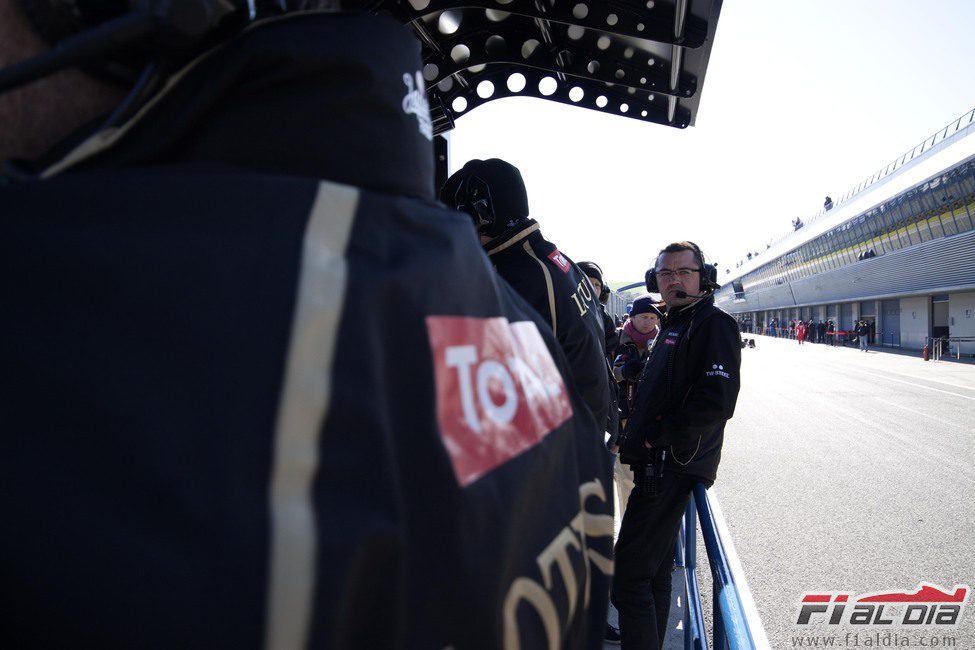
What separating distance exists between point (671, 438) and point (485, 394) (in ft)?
9.08

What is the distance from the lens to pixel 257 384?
0.44 metres

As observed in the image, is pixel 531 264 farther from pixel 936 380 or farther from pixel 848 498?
pixel 936 380

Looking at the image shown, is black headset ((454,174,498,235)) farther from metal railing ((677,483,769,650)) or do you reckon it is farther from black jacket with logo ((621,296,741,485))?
black jacket with logo ((621,296,741,485))

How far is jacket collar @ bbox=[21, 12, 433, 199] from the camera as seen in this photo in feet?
1.85

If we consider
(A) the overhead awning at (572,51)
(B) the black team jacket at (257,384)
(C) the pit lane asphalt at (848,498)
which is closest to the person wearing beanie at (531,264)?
(A) the overhead awning at (572,51)

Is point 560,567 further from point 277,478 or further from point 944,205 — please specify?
point 944,205

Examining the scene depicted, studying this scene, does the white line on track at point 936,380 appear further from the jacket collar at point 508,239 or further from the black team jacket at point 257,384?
the black team jacket at point 257,384

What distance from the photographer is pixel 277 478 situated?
43cm

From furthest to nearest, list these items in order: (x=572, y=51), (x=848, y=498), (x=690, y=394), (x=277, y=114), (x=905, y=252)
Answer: (x=905, y=252), (x=848, y=498), (x=690, y=394), (x=572, y=51), (x=277, y=114)

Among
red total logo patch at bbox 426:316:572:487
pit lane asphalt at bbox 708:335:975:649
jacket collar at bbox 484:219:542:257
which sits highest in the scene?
jacket collar at bbox 484:219:542:257

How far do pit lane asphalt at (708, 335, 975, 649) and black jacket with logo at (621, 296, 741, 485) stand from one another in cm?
147

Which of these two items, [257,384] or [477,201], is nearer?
[257,384]

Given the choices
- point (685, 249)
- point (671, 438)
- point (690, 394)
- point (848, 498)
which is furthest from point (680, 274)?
point (848, 498)

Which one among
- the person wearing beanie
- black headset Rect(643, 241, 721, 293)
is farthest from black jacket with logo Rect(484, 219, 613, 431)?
black headset Rect(643, 241, 721, 293)
